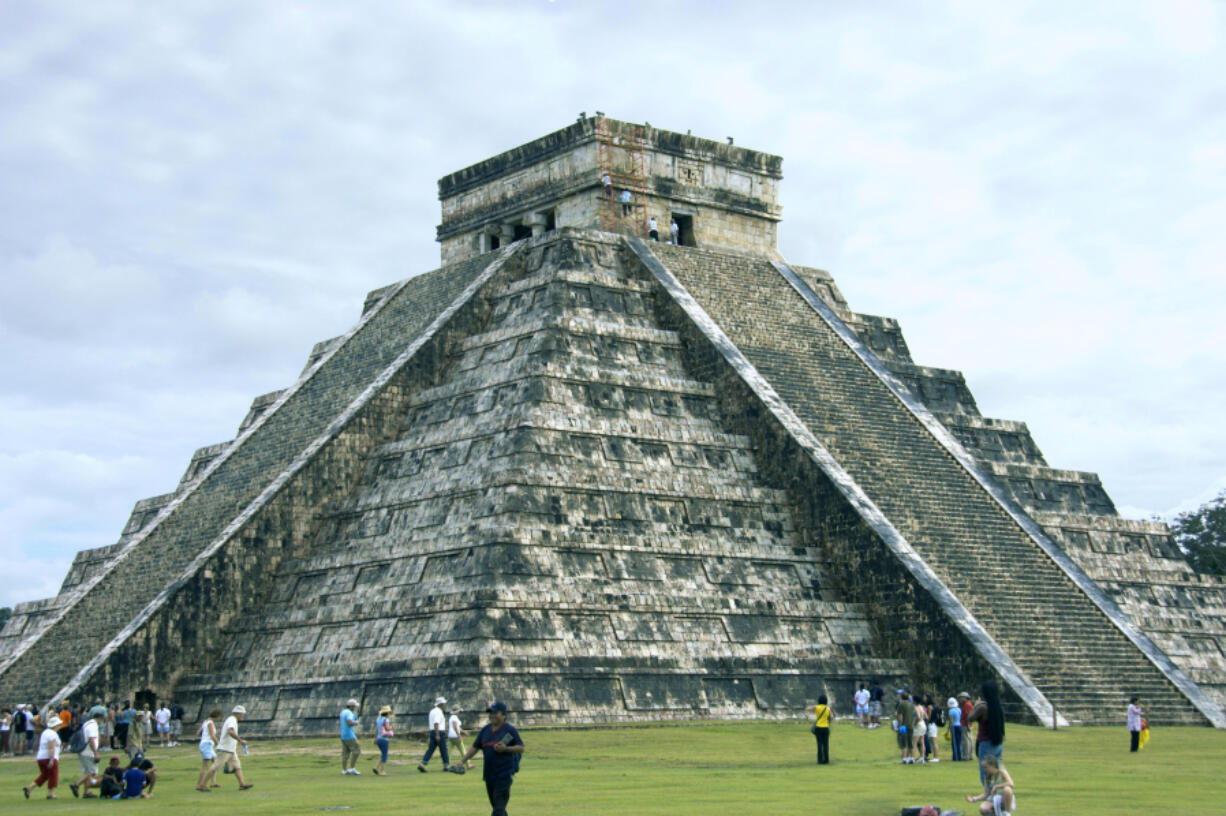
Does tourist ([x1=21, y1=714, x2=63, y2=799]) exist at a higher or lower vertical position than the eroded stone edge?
lower

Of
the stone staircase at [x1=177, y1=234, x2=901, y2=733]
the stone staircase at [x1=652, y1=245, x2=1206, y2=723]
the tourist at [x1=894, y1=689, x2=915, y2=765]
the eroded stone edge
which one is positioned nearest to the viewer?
the tourist at [x1=894, y1=689, x2=915, y2=765]

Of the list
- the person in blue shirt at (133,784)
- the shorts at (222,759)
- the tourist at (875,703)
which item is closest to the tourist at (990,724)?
the shorts at (222,759)

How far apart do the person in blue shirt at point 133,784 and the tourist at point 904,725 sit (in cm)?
820

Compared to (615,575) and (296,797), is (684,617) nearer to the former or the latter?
(615,575)

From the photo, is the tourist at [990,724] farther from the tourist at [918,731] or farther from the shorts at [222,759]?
the shorts at [222,759]

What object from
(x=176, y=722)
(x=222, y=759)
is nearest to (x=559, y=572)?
(x=176, y=722)

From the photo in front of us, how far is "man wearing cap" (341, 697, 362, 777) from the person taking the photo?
55.9ft

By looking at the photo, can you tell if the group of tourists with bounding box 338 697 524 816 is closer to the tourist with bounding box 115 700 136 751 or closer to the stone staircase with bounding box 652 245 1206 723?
the tourist with bounding box 115 700 136 751

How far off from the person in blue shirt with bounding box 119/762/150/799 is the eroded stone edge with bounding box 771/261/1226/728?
628 inches

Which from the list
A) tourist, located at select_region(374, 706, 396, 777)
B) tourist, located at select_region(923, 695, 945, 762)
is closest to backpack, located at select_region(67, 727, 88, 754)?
tourist, located at select_region(374, 706, 396, 777)

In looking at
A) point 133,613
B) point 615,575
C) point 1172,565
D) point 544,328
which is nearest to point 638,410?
point 544,328

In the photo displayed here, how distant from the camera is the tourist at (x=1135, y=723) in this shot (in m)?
19.1

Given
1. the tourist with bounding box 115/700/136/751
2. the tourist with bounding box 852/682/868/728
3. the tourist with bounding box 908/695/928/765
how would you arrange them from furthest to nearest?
the tourist with bounding box 852/682/868/728 < the tourist with bounding box 115/700/136/751 < the tourist with bounding box 908/695/928/765

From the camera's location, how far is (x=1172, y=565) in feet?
101
